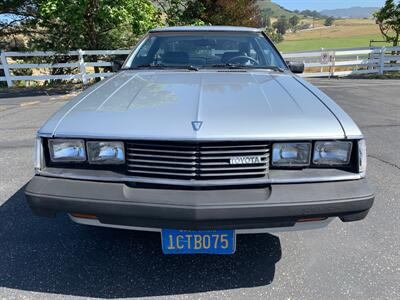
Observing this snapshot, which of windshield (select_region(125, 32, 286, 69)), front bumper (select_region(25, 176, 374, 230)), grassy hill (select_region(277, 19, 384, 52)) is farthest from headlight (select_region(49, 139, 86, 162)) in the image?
grassy hill (select_region(277, 19, 384, 52))

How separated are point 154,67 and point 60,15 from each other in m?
7.07

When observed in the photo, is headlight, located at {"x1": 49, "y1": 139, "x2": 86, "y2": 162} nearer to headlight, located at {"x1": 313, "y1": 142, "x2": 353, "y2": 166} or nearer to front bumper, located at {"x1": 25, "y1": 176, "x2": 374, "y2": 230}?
front bumper, located at {"x1": 25, "y1": 176, "x2": 374, "y2": 230}

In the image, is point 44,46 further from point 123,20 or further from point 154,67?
point 154,67

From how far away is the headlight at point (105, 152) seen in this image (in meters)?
2.04

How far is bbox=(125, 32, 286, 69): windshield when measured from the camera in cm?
340

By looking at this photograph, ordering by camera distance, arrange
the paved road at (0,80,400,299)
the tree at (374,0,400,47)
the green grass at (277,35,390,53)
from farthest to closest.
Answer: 1. the green grass at (277,35,390,53)
2. the tree at (374,0,400,47)
3. the paved road at (0,80,400,299)

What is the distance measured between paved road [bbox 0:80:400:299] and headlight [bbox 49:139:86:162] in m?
0.81

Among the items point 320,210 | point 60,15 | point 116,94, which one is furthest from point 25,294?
point 60,15

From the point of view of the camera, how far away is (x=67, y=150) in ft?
6.90

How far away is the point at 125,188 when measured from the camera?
1.99 metres

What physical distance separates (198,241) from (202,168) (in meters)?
0.47

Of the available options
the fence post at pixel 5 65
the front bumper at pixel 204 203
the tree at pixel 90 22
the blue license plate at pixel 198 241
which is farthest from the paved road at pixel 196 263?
the fence post at pixel 5 65

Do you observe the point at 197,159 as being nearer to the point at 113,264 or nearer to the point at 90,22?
the point at 113,264

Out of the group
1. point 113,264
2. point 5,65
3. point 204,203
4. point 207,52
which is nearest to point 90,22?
point 5,65
